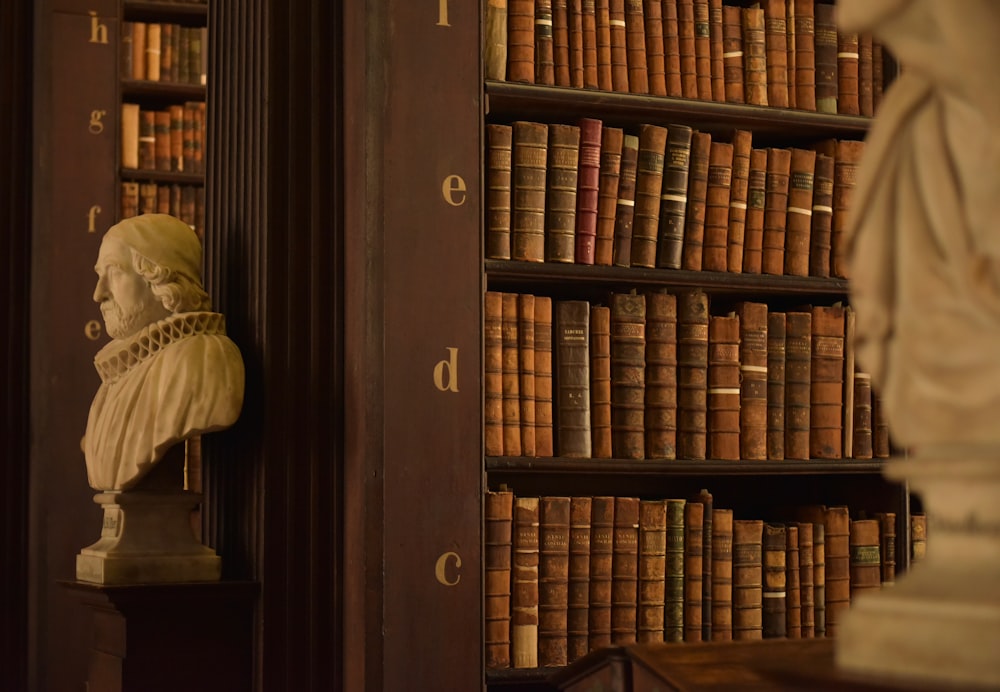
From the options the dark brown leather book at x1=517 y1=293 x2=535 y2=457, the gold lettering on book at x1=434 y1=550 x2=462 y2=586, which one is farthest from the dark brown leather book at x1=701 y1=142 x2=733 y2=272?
the gold lettering on book at x1=434 y1=550 x2=462 y2=586

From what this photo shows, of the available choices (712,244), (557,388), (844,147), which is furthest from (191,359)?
(844,147)

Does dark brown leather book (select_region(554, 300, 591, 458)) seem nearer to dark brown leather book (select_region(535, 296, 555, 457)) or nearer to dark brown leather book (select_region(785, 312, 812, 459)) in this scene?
dark brown leather book (select_region(535, 296, 555, 457))

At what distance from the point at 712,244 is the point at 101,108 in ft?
7.73

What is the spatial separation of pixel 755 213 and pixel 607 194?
383mm

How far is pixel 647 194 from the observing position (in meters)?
3.25

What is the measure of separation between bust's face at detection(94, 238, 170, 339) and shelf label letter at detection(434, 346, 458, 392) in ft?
2.16

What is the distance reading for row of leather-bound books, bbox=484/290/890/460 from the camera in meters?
3.09

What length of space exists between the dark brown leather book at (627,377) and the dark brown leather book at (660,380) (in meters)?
0.03

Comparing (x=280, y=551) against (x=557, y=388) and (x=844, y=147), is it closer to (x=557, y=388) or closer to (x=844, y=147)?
(x=557, y=388)

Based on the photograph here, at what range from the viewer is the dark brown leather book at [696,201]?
3.29 m

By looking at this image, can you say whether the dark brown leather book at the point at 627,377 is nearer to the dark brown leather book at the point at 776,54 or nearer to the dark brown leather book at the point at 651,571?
the dark brown leather book at the point at 651,571

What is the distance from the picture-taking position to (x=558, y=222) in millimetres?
3145

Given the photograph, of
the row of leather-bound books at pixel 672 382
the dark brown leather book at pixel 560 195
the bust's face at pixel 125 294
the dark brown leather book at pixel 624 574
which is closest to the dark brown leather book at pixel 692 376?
the row of leather-bound books at pixel 672 382

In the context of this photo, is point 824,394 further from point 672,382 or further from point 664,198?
point 664,198
